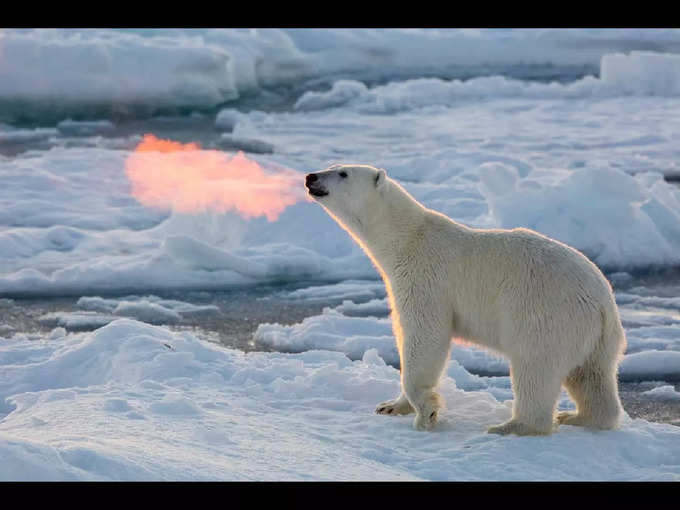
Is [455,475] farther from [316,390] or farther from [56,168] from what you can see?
[56,168]

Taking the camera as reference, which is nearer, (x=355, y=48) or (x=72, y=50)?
(x=72, y=50)

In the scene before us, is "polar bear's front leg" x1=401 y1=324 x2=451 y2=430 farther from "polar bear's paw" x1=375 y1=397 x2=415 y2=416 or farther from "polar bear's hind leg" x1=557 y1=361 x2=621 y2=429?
"polar bear's hind leg" x1=557 y1=361 x2=621 y2=429

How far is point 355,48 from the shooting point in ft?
80.4

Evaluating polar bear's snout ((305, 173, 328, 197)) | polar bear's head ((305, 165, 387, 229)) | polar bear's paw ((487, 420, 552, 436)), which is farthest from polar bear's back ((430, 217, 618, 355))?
polar bear's snout ((305, 173, 328, 197))

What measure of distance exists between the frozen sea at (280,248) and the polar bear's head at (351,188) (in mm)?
1146

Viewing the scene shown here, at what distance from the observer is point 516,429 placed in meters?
4.54

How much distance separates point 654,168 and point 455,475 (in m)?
14.2

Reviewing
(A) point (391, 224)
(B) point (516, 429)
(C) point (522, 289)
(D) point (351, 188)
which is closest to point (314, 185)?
(D) point (351, 188)

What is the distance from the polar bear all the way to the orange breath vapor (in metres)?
6.77

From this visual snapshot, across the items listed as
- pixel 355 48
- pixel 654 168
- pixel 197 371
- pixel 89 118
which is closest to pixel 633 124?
pixel 654 168

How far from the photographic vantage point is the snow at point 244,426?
3848 millimetres

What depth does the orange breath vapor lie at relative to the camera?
12.0 metres

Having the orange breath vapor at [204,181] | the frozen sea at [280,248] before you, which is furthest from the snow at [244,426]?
the orange breath vapor at [204,181]

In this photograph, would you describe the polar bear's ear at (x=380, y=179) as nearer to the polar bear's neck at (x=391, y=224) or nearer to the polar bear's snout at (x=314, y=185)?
the polar bear's neck at (x=391, y=224)
